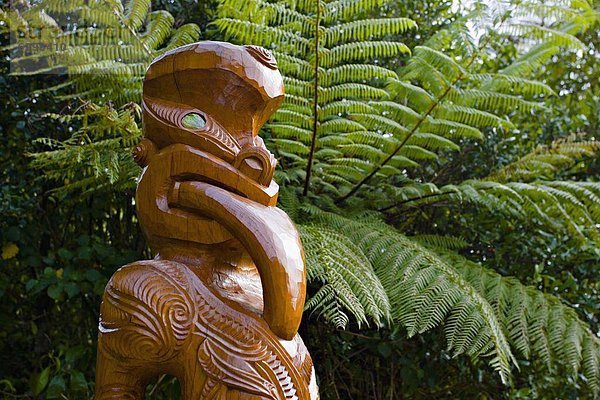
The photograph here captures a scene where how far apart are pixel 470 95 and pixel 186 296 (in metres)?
1.62

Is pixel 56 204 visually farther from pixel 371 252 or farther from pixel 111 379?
pixel 111 379

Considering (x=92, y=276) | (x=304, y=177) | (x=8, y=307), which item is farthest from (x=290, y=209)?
(x=8, y=307)

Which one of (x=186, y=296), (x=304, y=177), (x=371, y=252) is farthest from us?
(x=304, y=177)

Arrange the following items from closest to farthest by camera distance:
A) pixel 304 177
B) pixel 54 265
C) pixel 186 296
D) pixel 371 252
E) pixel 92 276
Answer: pixel 186 296, pixel 371 252, pixel 92 276, pixel 304 177, pixel 54 265

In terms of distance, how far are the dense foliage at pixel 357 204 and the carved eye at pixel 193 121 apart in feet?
2.25

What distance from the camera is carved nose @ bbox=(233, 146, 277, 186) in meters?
1.10

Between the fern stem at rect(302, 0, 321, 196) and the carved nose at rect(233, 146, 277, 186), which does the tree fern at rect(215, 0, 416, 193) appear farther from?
the carved nose at rect(233, 146, 277, 186)

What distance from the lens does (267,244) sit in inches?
40.2

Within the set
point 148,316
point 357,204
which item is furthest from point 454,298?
point 148,316

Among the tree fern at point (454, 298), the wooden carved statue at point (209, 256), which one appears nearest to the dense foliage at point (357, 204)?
the tree fern at point (454, 298)

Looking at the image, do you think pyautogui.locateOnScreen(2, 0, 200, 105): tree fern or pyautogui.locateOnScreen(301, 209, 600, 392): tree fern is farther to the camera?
pyautogui.locateOnScreen(2, 0, 200, 105): tree fern

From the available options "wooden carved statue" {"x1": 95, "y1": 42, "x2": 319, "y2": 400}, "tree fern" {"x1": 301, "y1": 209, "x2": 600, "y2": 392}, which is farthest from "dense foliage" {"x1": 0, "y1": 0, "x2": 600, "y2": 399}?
"wooden carved statue" {"x1": 95, "y1": 42, "x2": 319, "y2": 400}

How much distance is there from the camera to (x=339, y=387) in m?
2.51

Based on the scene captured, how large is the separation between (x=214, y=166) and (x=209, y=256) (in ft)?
0.48
